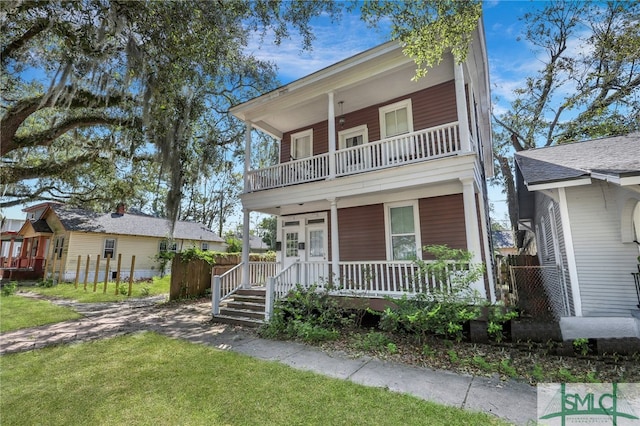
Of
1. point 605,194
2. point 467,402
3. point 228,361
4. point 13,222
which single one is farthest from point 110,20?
point 13,222

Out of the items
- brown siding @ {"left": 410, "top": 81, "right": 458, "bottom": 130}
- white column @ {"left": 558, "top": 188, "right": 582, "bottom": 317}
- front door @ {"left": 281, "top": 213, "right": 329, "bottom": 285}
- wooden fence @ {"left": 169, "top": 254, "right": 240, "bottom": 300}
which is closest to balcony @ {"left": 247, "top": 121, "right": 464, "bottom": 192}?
brown siding @ {"left": 410, "top": 81, "right": 458, "bottom": 130}

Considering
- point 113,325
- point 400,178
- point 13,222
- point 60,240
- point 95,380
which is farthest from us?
point 13,222

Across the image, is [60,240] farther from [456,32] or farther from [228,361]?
[456,32]

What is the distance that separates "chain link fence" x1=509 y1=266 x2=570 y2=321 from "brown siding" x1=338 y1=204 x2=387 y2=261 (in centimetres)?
353

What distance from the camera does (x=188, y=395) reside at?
3717 mm

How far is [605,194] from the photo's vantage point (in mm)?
5391

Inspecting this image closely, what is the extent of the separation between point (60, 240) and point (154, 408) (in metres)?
20.8

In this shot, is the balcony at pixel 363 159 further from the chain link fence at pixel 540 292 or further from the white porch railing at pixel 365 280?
the chain link fence at pixel 540 292

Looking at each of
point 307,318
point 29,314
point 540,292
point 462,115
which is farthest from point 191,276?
point 540,292

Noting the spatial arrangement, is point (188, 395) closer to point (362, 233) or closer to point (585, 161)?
point (362, 233)

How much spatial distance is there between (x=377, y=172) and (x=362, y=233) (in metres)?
2.49

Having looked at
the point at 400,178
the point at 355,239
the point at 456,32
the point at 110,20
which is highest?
the point at 110,20

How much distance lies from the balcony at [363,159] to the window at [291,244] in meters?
2.10

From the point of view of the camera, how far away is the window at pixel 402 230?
811 cm
